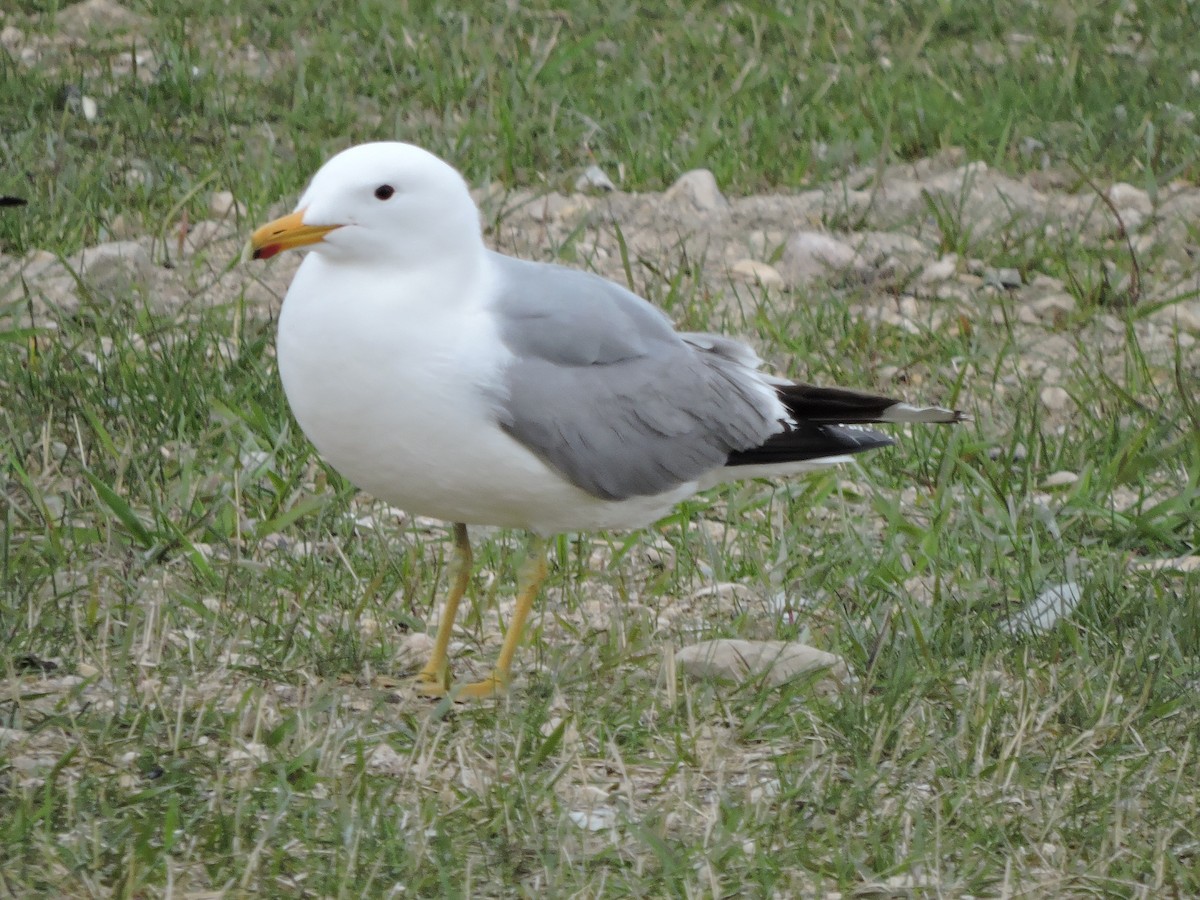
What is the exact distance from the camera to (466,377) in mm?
3432

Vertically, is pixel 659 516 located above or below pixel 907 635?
above

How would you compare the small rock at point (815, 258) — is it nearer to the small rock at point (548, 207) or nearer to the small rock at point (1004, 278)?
the small rock at point (1004, 278)

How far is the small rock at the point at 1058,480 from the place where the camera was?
4762mm

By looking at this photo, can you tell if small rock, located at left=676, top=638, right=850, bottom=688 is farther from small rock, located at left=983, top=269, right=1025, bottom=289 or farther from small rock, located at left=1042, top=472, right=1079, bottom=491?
small rock, located at left=983, top=269, right=1025, bottom=289

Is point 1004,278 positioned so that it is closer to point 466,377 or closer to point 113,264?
point 113,264

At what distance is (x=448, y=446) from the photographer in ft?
11.3

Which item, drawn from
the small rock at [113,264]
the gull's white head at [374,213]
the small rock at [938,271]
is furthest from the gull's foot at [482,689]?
the small rock at [938,271]

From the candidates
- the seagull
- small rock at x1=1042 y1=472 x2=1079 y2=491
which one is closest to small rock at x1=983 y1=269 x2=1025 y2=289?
small rock at x1=1042 y1=472 x2=1079 y2=491

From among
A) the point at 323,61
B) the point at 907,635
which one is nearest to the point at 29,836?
the point at 907,635

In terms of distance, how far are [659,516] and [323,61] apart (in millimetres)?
3573

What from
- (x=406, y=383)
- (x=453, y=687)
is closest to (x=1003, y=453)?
(x=453, y=687)

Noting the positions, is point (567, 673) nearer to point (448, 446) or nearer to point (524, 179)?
Result: point (448, 446)

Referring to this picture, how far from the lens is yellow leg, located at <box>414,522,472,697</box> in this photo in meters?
3.72

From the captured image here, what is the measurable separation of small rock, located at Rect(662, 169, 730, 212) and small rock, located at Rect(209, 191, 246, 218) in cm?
141
